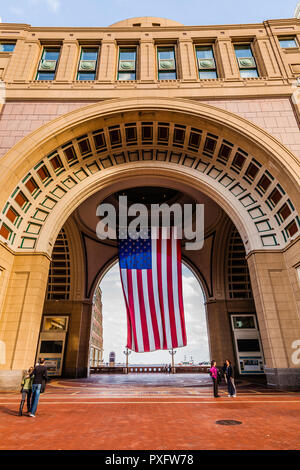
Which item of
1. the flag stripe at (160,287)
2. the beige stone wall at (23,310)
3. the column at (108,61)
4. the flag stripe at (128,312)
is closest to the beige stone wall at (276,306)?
the flag stripe at (160,287)

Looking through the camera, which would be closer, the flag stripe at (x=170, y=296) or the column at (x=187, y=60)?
the column at (x=187, y=60)

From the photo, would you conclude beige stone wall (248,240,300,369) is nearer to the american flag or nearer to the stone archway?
the stone archway

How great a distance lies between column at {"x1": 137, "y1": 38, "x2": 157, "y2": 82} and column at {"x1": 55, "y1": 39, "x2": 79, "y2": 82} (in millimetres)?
4705

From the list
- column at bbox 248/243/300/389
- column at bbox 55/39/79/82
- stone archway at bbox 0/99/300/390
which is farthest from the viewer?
column at bbox 55/39/79/82

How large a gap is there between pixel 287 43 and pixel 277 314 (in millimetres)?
19681

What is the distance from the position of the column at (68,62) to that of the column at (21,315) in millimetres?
12595

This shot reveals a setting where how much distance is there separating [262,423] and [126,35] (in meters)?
24.7

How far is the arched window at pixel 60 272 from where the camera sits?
24734mm

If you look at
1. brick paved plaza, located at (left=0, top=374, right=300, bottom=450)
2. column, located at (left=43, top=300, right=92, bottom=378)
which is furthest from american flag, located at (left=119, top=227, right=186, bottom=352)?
brick paved plaza, located at (left=0, top=374, right=300, bottom=450)

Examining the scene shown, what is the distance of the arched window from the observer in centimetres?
2473

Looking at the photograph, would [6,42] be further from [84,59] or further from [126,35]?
[126,35]

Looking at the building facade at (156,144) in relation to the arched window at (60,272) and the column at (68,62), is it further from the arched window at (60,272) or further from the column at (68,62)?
the arched window at (60,272)

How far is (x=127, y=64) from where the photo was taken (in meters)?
19.0

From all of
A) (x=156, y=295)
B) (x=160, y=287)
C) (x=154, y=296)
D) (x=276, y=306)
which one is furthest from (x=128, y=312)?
(x=276, y=306)
